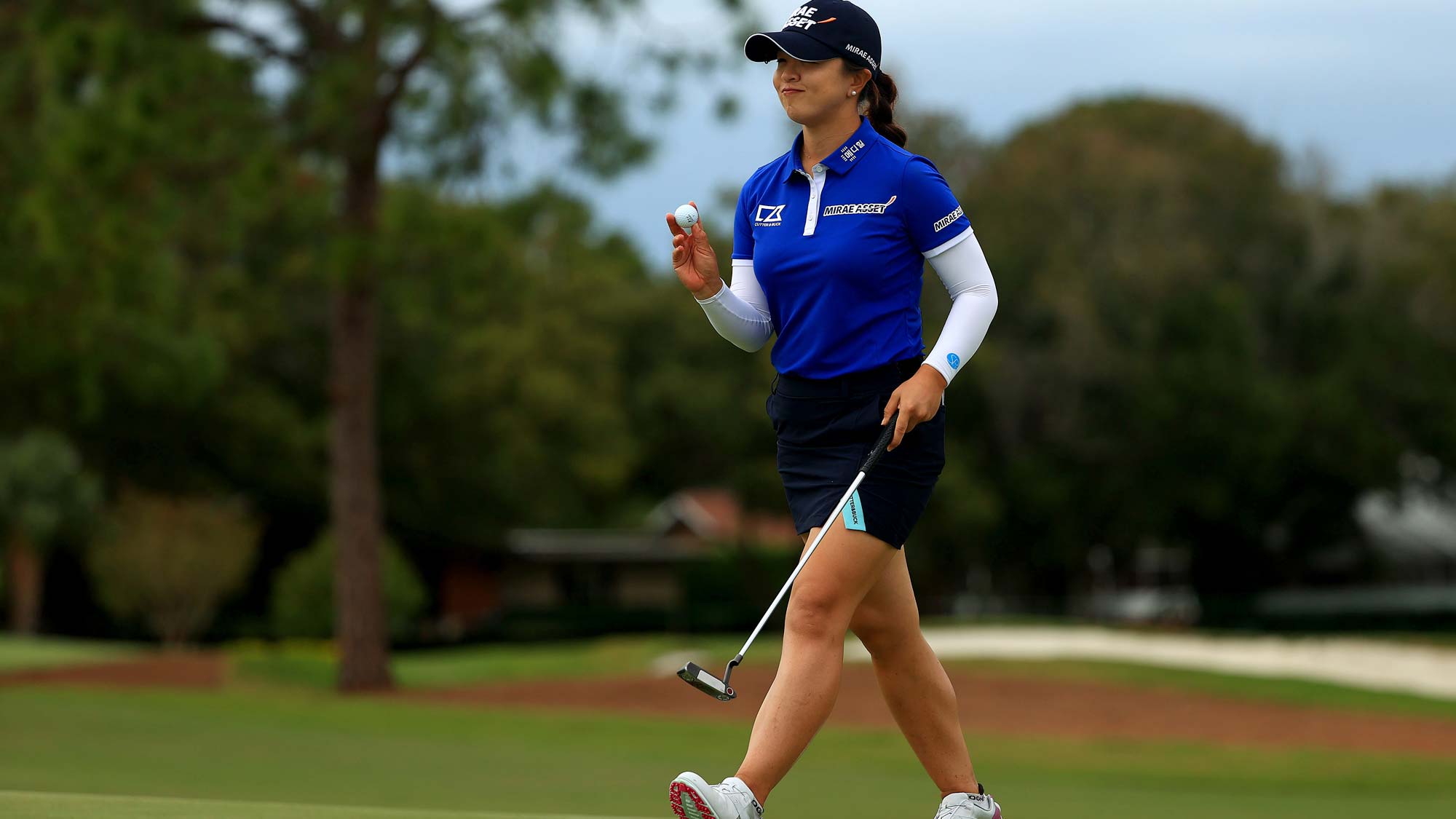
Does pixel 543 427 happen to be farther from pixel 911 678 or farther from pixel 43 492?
pixel 911 678

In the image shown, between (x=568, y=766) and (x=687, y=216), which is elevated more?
(x=687, y=216)

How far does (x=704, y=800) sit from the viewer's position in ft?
12.9

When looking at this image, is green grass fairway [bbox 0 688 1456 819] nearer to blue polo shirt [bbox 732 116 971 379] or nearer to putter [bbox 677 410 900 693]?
putter [bbox 677 410 900 693]

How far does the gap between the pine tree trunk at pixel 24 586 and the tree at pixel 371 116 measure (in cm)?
2259

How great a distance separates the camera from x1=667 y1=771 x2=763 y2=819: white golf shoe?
155 inches

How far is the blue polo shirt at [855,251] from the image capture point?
430 cm

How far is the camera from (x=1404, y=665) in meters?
25.3

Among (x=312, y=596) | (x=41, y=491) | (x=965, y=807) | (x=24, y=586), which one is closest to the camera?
(x=965, y=807)

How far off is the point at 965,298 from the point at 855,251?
1.25ft

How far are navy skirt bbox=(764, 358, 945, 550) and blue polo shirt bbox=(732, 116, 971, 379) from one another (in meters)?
0.05

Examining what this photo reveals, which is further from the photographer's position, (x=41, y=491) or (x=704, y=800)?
(x=41, y=491)

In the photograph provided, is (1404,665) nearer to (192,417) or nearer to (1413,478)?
(1413,478)

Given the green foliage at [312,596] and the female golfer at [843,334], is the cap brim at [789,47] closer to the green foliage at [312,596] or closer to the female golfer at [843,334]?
the female golfer at [843,334]

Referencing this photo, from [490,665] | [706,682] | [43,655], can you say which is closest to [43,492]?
[43,655]
